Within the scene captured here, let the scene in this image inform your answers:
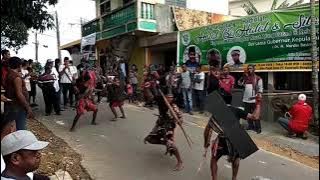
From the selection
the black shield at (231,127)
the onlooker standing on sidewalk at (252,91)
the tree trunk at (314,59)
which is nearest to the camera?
the black shield at (231,127)

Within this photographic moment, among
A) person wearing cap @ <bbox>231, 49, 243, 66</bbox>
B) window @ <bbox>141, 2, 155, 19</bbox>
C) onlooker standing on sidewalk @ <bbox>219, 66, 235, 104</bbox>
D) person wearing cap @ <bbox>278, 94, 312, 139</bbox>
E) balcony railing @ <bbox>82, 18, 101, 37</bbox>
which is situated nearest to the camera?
person wearing cap @ <bbox>278, 94, 312, 139</bbox>

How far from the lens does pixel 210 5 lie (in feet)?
70.7

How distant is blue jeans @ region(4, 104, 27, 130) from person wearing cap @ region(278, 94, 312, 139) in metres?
5.87

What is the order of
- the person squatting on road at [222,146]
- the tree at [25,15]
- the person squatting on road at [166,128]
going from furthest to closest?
→ the tree at [25,15], the person squatting on road at [166,128], the person squatting on road at [222,146]

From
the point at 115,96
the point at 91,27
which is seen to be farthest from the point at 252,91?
the point at 91,27

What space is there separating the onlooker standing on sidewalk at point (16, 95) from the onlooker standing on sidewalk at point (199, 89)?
23.5 ft

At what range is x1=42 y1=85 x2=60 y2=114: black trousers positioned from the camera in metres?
12.9

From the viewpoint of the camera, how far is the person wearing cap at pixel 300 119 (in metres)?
10.3

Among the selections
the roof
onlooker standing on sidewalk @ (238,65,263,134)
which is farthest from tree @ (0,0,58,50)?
the roof

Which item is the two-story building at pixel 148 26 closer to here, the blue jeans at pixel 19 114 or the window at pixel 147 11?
the window at pixel 147 11

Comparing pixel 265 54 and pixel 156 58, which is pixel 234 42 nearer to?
pixel 265 54

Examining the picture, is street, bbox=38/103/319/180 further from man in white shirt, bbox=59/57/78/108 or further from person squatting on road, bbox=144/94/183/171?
man in white shirt, bbox=59/57/78/108

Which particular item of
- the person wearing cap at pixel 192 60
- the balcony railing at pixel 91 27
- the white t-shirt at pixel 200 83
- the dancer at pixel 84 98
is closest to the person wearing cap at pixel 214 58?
the person wearing cap at pixel 192 60

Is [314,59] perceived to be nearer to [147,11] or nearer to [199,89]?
[199,89]
